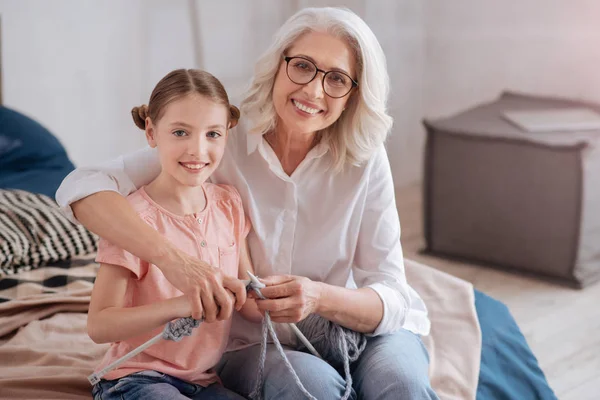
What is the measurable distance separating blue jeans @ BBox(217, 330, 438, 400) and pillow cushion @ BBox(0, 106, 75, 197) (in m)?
1.40

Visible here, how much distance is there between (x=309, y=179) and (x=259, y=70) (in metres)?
0.26

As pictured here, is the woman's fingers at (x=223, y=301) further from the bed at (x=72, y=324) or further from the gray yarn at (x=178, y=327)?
the bed at (x=72, y=324)

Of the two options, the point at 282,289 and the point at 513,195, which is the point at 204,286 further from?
the point at 513,195

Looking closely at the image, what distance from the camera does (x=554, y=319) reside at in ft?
9.19

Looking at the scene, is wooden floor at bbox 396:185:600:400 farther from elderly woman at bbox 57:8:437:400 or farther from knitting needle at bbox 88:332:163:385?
knitting needle at bbox 88:332:163:385

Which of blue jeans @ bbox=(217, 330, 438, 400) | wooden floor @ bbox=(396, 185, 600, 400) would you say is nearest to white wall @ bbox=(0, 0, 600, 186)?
wooden floor @ bbox=(396, 185, 600, 400)

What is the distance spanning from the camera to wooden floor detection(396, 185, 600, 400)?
2422 millimetres

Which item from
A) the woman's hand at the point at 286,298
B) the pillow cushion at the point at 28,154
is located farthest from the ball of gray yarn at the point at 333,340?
the pillow cushion at the point at 28,154

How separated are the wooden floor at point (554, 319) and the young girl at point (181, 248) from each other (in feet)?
4.28

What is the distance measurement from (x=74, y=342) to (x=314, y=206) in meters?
0.66

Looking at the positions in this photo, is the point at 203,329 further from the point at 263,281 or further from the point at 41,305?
the point at 41,305

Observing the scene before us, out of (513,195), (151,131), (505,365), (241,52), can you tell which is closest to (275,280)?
(151,131)

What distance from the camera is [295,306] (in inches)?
56.1

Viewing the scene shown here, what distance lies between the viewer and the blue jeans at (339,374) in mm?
1450
